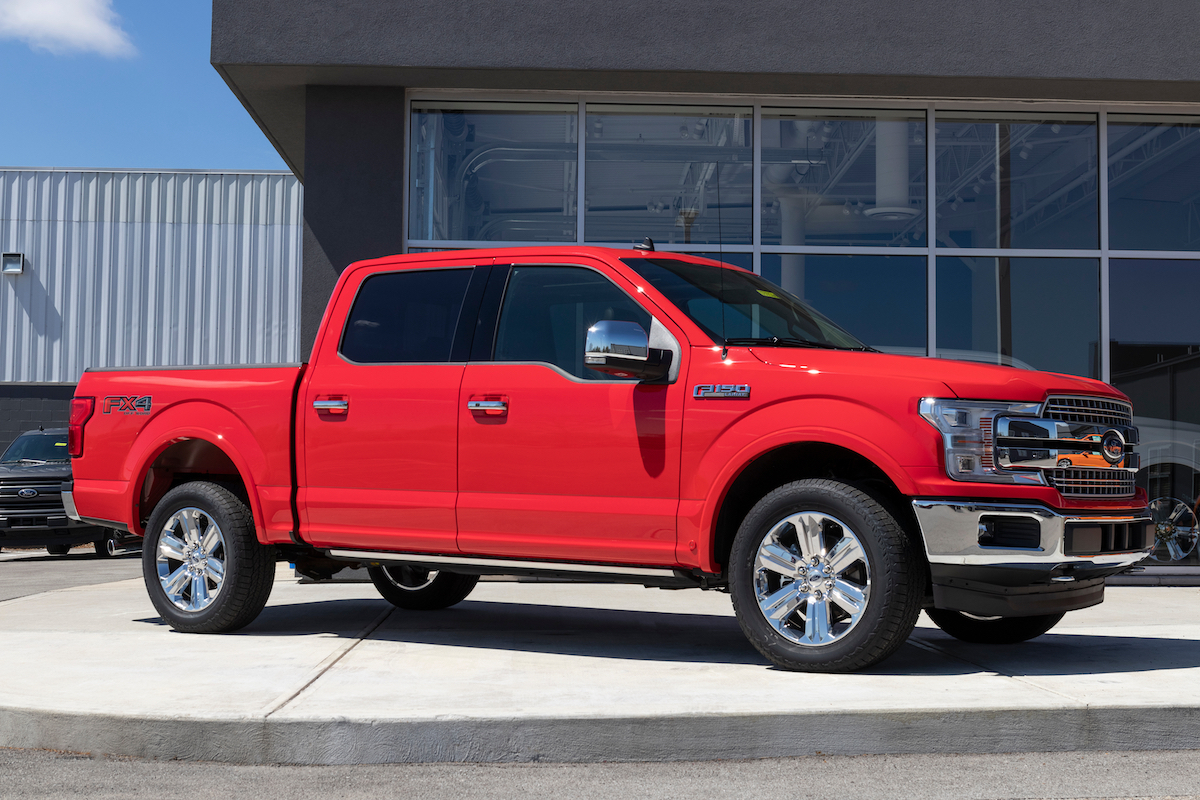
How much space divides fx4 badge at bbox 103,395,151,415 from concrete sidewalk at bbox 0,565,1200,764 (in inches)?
52.1

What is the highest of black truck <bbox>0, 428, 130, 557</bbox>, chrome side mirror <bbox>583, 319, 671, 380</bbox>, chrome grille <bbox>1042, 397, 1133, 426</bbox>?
chrome side mirror <bbox>583, 319, 671, 380</bbox>

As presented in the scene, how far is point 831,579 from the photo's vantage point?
523 centimetres

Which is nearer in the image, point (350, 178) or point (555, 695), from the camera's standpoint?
point (555, 695)

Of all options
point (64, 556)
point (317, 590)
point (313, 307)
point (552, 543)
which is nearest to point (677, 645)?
point (552, 543)

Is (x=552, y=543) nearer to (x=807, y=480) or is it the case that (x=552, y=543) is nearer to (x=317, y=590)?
(x=807, y=480)

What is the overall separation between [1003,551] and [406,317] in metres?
3.39

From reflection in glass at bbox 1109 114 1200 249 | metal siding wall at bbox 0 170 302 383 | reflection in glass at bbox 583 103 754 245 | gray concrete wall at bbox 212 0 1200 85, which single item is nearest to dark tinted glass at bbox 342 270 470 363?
gray concrete wall at bbox 212 0 1200 85

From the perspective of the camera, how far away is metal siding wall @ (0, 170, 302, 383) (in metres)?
24.0

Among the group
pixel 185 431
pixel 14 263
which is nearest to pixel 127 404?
pixel 185 431

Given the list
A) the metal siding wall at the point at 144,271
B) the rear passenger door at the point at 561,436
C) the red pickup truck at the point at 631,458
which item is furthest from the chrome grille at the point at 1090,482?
the metal siding wall at the point at 144,271

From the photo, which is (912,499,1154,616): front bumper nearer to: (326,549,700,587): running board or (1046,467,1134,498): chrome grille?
(1046,467,1134,498): chrome grille

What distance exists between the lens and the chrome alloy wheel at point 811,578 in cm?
520

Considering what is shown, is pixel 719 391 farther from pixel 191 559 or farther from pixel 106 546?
pixel 106 546

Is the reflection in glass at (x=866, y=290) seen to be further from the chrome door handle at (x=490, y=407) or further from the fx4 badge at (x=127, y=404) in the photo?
the fx4 badge at (x=127, y=404)
